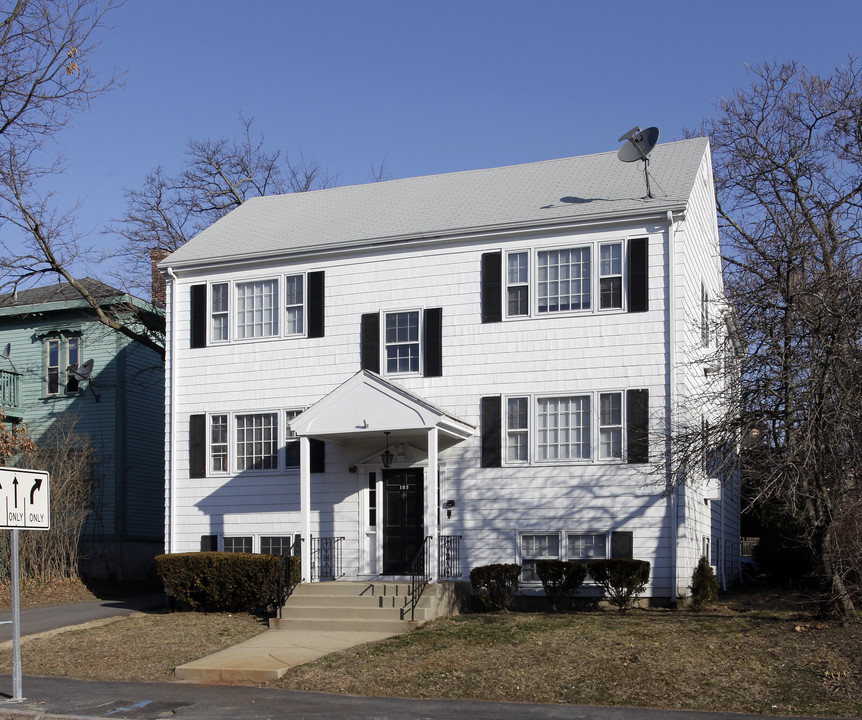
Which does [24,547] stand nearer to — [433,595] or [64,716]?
[433,595]

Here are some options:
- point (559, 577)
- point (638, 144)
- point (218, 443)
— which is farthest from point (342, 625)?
point (638, 144)

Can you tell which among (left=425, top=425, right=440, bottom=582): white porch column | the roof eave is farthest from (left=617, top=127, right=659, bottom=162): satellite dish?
(left=425, top=425, right=440, bottom=582): white porch column

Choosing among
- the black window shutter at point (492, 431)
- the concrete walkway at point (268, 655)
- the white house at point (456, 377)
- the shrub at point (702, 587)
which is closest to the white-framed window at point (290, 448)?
the white house at point (456, 377)

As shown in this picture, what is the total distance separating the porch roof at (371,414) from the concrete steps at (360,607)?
2.66 meters

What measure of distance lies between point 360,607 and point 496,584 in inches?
93.6

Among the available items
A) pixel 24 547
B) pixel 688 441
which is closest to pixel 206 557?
pixel 24 547

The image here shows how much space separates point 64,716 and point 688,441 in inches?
350

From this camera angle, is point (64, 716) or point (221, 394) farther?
point (221, 394)

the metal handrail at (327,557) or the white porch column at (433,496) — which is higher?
the white porch column at (433,496)

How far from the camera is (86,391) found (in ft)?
90.5

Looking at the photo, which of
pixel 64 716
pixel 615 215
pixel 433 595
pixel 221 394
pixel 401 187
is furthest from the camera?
pixel 401 187

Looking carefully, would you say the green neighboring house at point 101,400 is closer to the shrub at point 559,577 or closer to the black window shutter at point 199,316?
the black window shutter at point 199,316

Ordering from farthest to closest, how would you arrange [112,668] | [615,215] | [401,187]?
1. [401,187]
2. [615,215]
3. [112,668]

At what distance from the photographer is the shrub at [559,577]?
16.4 m
